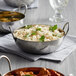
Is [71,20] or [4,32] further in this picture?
[71,20]

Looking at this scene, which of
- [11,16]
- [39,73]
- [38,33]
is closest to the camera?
[39,73]

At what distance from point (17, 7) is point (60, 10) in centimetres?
43

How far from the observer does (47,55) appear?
163 cm

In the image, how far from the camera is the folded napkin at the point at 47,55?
1596 mm

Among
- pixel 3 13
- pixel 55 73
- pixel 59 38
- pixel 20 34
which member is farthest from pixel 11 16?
pixel 55 73

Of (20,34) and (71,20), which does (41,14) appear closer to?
(71,20)

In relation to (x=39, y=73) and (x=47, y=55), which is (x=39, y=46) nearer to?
(x=47, y=55)

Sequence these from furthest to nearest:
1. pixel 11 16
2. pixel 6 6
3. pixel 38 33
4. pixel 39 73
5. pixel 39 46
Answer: pixel 6 6 < pixel 11 16 < pixel 38 33 < pixel 39 46 < pixel 39 73

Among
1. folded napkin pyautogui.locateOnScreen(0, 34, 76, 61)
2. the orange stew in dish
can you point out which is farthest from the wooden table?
the orange stew in dish

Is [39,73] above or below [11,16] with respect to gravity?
below

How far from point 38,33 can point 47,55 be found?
5.9 inches

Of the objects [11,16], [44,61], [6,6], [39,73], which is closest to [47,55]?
[44,61]

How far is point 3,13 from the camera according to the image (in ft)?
A: 6.87

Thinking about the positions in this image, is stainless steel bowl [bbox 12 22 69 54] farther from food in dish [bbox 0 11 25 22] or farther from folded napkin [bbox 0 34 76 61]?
food in dish [bbox 0 11 25 22]
